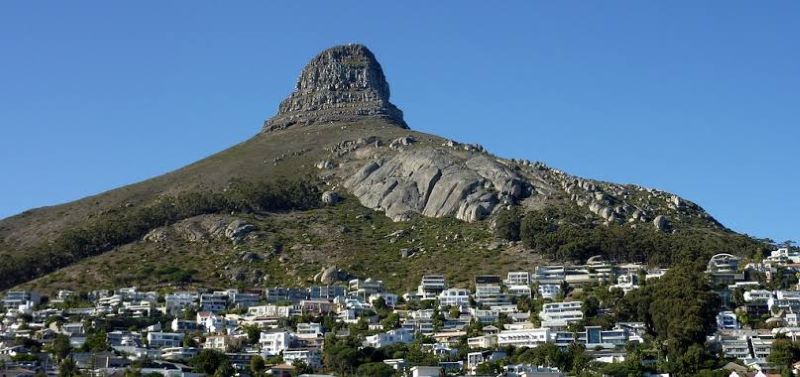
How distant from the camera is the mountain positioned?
150 metres

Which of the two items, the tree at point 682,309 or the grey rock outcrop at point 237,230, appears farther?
the grey rock outcrop at point 237,230

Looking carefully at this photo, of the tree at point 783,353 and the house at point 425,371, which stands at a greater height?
the tree at point 783,353

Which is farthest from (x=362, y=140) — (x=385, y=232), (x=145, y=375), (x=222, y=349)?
(x=145, y=375)

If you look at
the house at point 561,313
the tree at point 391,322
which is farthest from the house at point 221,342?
the house at point 561,313

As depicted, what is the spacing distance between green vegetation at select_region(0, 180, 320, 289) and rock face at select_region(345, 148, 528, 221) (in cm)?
738

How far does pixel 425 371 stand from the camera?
10831cm

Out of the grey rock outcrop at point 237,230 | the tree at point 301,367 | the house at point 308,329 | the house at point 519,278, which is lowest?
the tree at point 301,367

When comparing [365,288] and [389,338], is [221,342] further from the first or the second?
[365,288]

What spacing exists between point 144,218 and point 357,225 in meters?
24.4

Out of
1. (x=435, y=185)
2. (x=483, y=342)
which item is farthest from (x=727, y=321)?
(x=435, y=185)

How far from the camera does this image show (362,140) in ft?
635

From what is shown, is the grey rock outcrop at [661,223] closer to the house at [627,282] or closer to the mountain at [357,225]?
the mountain at [357,225]

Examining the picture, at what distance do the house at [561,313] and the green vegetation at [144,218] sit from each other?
41.7 meters

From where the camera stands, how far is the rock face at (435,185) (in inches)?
6491
